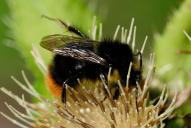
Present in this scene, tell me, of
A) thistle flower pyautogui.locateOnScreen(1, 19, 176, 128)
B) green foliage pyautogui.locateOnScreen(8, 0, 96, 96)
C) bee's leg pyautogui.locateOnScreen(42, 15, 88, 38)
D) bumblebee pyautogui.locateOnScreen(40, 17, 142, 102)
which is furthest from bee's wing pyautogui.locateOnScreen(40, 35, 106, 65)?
green foliage pyautogui.locateOnScreen(8, 0, 96, 96)

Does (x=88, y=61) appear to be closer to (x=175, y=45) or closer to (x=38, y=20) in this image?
(x=175, y=45)

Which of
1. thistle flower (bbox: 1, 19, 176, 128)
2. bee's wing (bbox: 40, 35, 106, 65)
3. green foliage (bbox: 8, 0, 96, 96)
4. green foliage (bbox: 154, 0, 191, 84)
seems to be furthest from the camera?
green foliage (bbox: 8, 0, 96, 96)

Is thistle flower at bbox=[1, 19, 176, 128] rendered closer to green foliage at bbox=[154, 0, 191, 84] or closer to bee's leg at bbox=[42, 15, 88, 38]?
green foliage at bbox=[154, 0, 191, 84]

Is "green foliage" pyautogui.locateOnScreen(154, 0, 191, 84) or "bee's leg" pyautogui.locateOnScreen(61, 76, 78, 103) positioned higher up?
"green foliage" pyautogui.locateOnScreen(154, 0, 191, 84)

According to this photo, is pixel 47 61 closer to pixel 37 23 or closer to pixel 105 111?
pixel 37 23

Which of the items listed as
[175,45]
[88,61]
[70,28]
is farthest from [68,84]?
[175,45]

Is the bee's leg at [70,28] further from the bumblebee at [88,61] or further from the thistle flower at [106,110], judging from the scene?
the thistle flower at [106,110]
